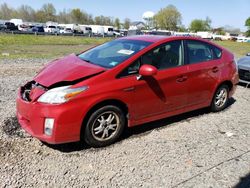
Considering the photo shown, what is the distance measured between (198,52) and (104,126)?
2.52m

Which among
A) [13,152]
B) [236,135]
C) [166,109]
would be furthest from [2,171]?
[236,135]

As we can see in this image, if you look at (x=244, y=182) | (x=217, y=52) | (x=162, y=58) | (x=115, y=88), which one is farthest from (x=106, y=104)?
(x=217, y=52)

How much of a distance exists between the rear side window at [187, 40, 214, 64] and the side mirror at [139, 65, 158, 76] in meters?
1.21

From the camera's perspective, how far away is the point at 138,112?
4734 millimetres

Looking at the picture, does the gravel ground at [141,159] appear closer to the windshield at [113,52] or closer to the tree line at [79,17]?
the windshield at [113,52]

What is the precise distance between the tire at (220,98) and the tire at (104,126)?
2.56 metres

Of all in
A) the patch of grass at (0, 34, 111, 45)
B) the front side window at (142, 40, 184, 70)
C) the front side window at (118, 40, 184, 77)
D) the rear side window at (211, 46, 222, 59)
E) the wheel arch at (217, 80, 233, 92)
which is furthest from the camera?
the patch of grass at (0, 34, 111, 45)

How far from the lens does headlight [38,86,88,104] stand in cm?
396

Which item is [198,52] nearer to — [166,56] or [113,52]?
[166,56]

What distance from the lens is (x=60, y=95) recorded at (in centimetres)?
397

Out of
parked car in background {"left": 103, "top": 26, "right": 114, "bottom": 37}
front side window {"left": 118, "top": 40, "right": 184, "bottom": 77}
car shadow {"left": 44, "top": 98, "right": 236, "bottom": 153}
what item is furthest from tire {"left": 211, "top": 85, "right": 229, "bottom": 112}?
parked car in background {"left": 103, "top": 26, "right": 114, "bottom": 37}

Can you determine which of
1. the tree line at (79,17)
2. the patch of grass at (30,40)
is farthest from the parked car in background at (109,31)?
the tree line at (79,17)

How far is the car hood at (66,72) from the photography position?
422cm

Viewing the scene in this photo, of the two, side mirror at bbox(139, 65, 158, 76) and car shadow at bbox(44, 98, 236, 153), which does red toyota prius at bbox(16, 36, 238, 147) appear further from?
car shadow at bbox(44, 98, 236, 153)
